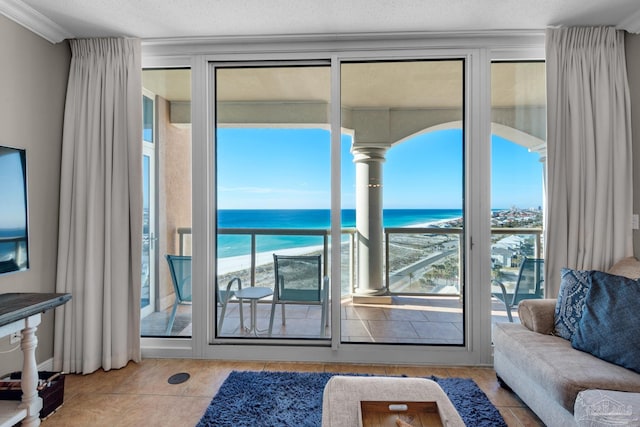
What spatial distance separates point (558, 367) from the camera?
1.80 m

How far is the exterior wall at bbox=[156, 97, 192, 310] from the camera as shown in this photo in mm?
3102

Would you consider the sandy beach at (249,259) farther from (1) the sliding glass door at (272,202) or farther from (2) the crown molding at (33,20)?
(2) the crown molding at (33,20)

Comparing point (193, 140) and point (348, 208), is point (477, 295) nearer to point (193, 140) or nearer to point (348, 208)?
point (348, 208)

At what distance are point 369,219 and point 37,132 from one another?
2707 mm

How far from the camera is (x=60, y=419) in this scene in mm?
2127

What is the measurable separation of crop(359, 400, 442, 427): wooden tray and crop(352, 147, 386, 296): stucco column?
5.24 ft

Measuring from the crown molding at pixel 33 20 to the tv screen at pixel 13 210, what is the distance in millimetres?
944

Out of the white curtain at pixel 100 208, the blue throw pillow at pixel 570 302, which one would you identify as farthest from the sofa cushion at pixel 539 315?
the white curtain at pixel 100 208

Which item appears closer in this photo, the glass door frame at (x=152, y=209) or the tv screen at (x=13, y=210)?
the tv screen at (x=13, y=210)

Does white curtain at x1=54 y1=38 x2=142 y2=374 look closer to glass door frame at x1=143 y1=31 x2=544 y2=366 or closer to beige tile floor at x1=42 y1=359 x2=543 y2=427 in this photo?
beige tile floor at x1=42 y1=359 x2=543 y2=427

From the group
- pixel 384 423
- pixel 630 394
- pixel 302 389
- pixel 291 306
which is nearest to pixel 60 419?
pixel 302 389

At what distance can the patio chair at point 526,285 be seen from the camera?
9.48 feet

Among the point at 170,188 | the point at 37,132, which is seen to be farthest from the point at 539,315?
the point at 37,132

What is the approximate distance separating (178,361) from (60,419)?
86cm
